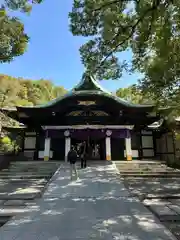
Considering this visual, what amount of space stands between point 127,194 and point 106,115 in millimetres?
10201

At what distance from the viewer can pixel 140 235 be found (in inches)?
149

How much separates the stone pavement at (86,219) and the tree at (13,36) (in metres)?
5.08

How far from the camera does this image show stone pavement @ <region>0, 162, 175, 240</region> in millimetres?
3822

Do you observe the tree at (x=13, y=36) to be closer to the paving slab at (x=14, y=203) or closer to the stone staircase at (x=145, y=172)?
the paving slab at (x=14, y=203)

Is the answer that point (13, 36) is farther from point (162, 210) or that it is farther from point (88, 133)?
point (88, 133)

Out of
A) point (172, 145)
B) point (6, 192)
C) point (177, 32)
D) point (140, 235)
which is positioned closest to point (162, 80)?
point (177, 32)

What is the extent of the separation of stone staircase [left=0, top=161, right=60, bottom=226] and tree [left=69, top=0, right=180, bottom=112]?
20.7ft

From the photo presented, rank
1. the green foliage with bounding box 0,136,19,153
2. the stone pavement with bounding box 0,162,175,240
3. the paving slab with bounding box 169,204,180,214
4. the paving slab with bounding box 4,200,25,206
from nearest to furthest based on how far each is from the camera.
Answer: the stone pavement with bounding box 0,162,175,240 → the paving slab with bounding box 169,204,180,214 → the paving slab with bounding box 4,200,25,206 → the green foliage with bounding box 0,136,19,153

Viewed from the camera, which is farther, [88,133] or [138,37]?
[88,133]

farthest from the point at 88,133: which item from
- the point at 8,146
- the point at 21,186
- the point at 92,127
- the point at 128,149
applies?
the point at 21,186

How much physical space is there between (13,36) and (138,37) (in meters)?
5.80

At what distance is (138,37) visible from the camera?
995 centimetres

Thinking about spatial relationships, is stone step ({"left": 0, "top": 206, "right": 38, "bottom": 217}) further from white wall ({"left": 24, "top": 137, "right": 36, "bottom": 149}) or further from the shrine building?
white wall ({"left": 24, "top": 137, "right": 36, "bottom": 149})

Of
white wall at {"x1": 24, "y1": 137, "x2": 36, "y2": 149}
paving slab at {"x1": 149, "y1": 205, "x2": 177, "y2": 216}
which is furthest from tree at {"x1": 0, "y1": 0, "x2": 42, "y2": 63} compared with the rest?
white wall at {"x1": 24, "y1": 137, "x2": 36, "y2": 149}
